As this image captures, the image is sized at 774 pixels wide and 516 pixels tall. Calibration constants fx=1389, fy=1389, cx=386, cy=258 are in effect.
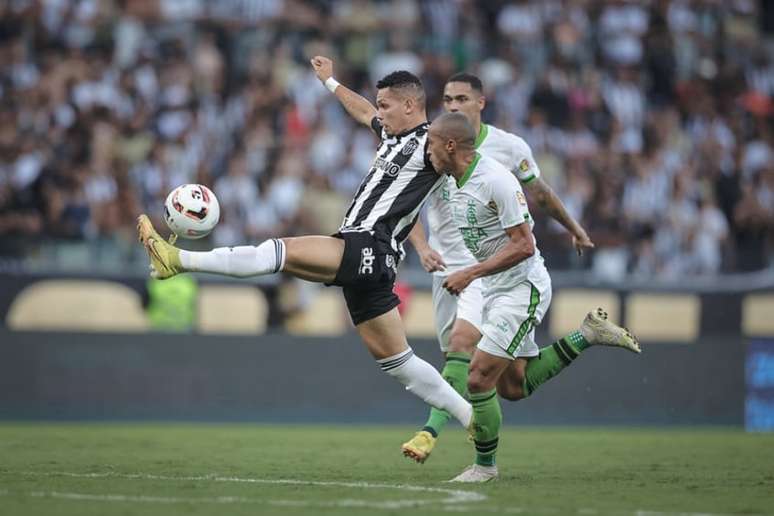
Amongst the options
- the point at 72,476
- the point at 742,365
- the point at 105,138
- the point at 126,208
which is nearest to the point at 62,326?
the point at 126,208

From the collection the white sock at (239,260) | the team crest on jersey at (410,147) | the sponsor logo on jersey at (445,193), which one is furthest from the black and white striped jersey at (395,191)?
the sponsor logo on jersey at (445,193)

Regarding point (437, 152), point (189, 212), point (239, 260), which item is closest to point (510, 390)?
point (437, 152)

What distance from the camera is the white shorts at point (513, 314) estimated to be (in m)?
9.17

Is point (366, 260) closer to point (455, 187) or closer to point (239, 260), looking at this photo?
point (239, 260)

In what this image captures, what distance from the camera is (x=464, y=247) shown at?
1069cm

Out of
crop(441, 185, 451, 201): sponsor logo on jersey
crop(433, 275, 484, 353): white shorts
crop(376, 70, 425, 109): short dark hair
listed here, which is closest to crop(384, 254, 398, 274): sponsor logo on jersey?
crop(376, 70, 425, 109): short dark hair

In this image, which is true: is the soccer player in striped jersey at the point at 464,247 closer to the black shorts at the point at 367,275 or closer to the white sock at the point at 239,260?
the black shorts at the point at 367,275

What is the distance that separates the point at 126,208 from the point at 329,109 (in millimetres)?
4129

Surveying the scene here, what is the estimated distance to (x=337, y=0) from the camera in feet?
70.7

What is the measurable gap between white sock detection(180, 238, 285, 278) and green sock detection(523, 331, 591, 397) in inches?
92.4

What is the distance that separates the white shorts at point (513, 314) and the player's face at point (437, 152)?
104cm

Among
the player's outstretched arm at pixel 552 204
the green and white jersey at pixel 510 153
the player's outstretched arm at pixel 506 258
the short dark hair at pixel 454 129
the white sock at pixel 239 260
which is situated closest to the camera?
the white sock at pixel 239 260

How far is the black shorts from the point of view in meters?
8.76

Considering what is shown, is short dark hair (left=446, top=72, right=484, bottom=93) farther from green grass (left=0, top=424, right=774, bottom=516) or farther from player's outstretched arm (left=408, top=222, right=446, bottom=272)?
green grass (left=0, top=424, right=774, bottom=516)
